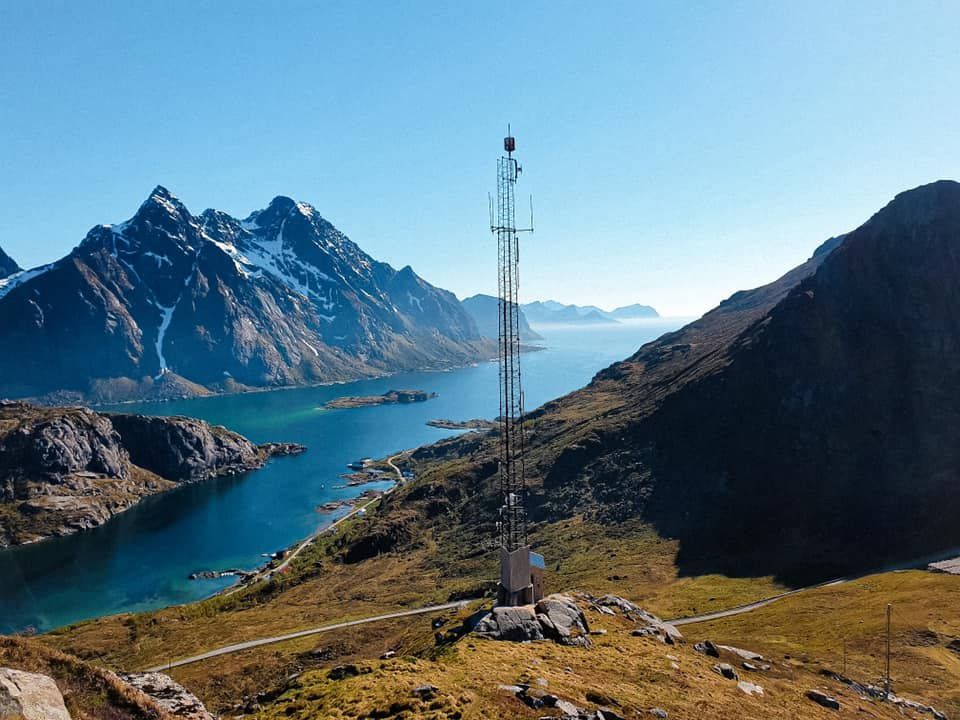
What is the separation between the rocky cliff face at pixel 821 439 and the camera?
328ft

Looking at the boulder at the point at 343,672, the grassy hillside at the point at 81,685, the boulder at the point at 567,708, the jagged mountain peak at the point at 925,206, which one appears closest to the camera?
the grassy hillside at the point at 81,685

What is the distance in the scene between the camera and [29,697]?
1942cm

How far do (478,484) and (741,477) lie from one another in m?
66.9

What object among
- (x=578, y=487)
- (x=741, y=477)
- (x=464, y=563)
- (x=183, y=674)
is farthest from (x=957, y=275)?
(x=183, y=674)

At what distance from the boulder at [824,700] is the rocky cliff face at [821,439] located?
171ft

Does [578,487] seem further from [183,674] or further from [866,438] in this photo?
[183,674]

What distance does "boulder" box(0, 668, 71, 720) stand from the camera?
1833 centimetres

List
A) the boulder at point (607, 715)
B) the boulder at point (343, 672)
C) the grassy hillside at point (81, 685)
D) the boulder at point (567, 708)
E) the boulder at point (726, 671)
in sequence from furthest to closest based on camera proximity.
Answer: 1. the boulder at point (726, 671)
2. the boulder at point (343, 672)
3. the boulder at point (607, 715)
4. the boulder at point (567, 708)
5. the grassy hillside at point (81, 685)

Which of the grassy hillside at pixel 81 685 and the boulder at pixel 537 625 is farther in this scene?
the boulder at pixel 537 625

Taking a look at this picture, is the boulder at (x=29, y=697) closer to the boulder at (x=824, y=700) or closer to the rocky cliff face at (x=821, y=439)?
the boulder at (x=824, y=700)

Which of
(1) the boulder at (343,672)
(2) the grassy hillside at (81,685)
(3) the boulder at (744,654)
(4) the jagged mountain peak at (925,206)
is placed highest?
(4) the jagged mountain peak at (925,206)

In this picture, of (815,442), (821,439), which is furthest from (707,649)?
(821,439)

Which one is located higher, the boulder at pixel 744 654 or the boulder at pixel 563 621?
the boulder at pixel 563 621

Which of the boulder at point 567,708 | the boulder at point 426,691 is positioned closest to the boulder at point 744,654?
the boulder at point 567,708
